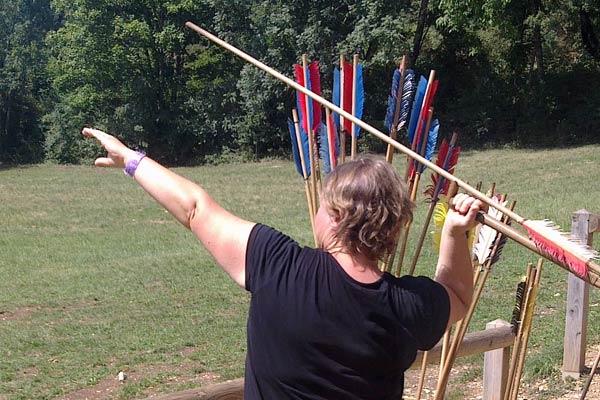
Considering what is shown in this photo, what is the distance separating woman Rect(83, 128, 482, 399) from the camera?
1.97 meters

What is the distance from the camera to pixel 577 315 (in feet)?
19.7

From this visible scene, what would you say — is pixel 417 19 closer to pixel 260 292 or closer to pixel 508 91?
pixel 508 91

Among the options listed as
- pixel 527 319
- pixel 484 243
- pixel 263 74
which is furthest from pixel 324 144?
pixel 263 74

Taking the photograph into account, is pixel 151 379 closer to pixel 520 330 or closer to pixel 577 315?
pixel 577 315

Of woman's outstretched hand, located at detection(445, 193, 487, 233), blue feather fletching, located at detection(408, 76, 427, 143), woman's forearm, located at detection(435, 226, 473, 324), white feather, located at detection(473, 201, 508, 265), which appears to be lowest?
white feather, located at detection(473, 201, 508, 265)

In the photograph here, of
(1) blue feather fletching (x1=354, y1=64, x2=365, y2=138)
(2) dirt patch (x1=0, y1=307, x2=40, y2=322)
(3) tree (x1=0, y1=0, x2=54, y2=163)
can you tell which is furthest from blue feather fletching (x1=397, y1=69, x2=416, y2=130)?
(3) tree (x1=0, y1=0, x2=54, y2=163)

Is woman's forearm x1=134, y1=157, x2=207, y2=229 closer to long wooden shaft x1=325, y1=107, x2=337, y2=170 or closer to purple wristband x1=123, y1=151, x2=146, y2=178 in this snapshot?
purple wristband x1=123, y1=151, x2=146, y2=178

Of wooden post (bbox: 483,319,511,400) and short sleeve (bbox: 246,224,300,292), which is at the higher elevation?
short sleeve (bbox: 246,224,300,292)

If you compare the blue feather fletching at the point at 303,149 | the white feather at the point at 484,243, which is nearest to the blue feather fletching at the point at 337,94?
the blue feather fletching at the point at 303,149

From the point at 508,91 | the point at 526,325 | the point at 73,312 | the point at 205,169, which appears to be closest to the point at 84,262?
the point at 73,312

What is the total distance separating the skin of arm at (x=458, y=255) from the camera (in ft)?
7.25

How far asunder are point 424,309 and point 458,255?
268mm

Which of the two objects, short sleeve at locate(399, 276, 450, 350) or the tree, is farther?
the tree

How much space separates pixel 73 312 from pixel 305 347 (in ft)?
28.7
